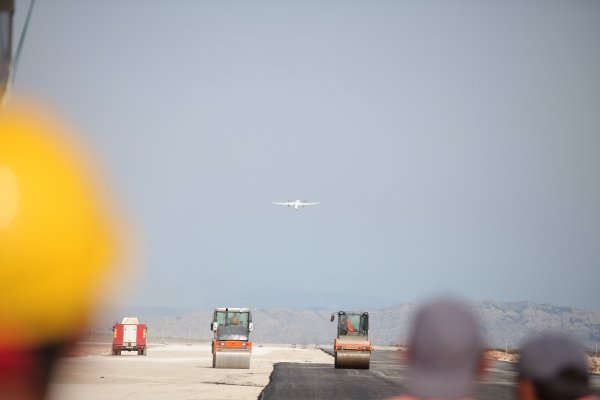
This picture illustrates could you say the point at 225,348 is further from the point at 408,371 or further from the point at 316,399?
the point at 408,371

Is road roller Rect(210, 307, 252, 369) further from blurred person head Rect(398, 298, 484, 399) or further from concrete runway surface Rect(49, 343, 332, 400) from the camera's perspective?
blurred person head Rect(398, 298, 484, 399)

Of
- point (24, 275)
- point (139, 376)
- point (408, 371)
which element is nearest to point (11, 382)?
point (24, 275)

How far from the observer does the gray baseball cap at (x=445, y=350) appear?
2.46 meters

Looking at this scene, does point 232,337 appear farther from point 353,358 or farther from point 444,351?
point 444,351

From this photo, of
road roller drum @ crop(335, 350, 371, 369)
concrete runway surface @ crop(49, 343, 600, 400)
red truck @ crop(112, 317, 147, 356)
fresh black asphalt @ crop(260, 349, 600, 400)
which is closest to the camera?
concrete runway surface @ crop(49, 343, 600, 400)

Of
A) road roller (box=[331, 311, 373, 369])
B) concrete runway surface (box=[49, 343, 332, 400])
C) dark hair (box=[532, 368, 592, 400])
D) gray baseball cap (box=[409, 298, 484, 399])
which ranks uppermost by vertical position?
gray baseball cap (box=[409, 298, 484, 399])

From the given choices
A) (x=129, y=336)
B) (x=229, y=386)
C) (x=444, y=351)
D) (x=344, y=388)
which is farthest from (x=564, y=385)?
(x=129, y=336)

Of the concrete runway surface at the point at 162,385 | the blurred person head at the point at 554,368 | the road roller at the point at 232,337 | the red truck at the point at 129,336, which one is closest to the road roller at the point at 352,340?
the road roller at the point at 232,337

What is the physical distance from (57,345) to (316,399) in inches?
1061

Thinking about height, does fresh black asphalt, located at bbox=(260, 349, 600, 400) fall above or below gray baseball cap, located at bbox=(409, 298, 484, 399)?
below

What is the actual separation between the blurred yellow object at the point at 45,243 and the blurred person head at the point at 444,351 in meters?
0.88

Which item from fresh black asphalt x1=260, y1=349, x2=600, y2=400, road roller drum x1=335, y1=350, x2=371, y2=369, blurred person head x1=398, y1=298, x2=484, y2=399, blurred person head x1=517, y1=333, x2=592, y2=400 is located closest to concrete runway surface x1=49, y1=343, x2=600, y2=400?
fresh black asphalt x1=260, y1=349, x2=600, y2=400

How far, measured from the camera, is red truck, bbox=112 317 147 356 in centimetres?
6638

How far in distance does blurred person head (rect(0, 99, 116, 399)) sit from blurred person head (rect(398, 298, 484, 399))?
875 millimetres
